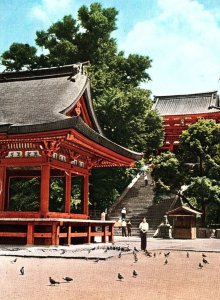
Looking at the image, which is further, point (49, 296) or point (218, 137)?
point (218, 137)

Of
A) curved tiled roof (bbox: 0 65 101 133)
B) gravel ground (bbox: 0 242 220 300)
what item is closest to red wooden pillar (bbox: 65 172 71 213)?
curved tiled roof (bbox: 0 65 101 133)

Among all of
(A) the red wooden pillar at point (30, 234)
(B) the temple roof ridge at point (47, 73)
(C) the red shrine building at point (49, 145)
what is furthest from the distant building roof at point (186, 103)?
(A) the red wooden pillar at point (30, 234)

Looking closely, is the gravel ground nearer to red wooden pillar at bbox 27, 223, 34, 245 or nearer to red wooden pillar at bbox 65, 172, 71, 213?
red wooden pillar at bbox 27, 223, 34, 245

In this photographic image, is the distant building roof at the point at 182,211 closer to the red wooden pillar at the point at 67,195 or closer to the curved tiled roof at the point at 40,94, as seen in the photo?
the curved tiled roof at the point at 40,94

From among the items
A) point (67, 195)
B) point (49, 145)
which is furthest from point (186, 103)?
point (49, 145)

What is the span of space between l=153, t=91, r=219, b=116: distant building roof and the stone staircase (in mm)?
23854

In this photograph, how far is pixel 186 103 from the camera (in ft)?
205

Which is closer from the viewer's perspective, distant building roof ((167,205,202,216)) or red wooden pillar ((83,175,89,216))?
red wooden pillar ((83,175,89,216))

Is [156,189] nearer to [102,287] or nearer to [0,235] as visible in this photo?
[0,235]

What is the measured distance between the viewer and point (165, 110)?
62250 millimetres

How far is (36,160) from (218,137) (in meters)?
17.4

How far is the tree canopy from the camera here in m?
33.3

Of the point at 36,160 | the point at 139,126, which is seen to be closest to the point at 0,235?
the point at 36,160

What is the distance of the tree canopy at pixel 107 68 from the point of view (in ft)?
109
